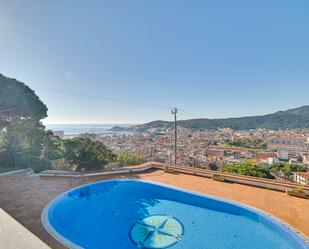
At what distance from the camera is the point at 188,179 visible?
7250 mm

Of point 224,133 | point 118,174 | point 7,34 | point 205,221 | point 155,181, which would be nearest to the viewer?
point 205,221

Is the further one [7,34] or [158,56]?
[158,56]

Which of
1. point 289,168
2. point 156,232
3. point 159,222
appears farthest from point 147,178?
point 289,168

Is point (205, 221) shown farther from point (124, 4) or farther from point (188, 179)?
point (124, 4)

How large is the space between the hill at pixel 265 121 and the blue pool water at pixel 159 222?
27858 mm

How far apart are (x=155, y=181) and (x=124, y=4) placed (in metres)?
7.17

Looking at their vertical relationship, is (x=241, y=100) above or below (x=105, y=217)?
above

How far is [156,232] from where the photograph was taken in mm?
4137

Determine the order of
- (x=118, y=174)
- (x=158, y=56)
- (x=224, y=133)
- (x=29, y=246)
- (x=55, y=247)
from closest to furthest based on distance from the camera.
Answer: (x=29, y=246) → (x=55, y=247) → (x=118, y=174) → (x=158, y=56) → (x=224, y=133)

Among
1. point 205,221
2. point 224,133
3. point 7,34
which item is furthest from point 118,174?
point 224,133

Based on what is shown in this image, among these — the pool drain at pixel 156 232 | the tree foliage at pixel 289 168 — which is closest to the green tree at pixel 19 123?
the pool drain at pixel 156 232

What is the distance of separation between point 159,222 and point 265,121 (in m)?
44.8

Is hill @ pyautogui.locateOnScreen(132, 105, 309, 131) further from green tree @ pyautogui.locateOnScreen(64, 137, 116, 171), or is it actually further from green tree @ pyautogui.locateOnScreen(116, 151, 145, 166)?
green tree @ pyautogui.locateOnScreen(64, 137, 116, 171)

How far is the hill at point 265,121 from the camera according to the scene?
35.5m
